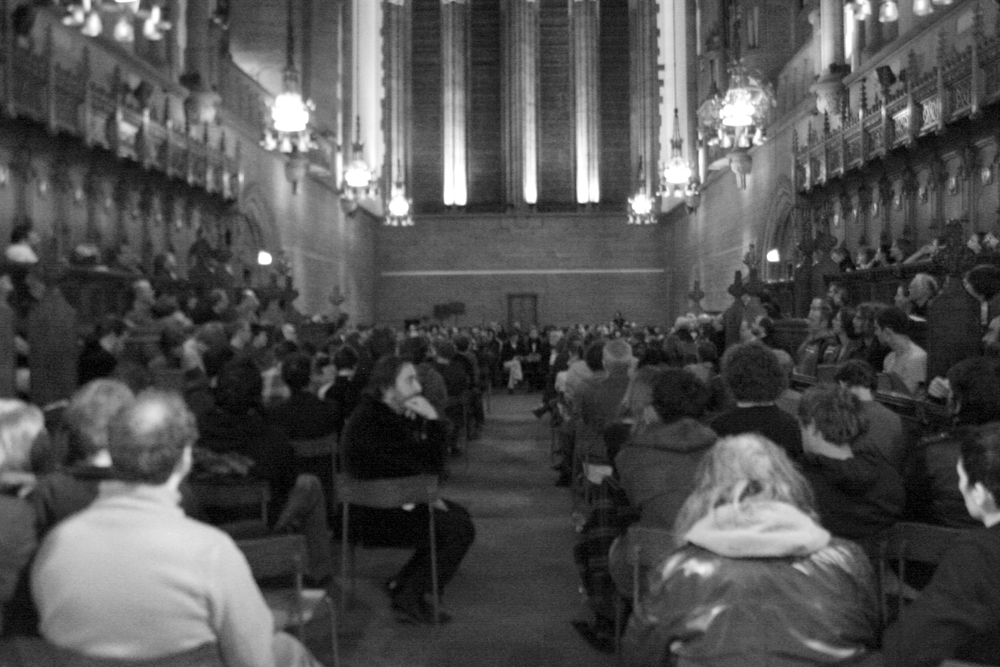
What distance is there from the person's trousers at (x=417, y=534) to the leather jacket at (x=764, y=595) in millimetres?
2904

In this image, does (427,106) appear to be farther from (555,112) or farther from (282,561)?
(282,561)

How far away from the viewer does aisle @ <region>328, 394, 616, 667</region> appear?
4.79 m

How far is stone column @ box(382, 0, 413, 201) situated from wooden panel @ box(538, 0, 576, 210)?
405 centimetres

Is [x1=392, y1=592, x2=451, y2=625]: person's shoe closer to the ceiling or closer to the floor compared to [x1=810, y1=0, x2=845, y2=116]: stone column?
closer to the floor

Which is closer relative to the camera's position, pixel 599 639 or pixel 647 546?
pixel 647 546

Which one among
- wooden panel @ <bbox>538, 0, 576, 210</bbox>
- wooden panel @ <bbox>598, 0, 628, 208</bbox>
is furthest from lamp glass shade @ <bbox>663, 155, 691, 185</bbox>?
wooden panel @ <bbox>538, 0, 576, 210</bbox>

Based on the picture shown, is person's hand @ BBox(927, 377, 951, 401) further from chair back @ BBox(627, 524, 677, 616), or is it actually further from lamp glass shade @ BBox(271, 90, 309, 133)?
lamp glass shade @ BBox(271, 90, 309, 133)

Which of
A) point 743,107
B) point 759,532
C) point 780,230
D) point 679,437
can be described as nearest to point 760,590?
point 759,532

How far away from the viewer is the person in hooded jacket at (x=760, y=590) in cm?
249

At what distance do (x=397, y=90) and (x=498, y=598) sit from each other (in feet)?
96.3

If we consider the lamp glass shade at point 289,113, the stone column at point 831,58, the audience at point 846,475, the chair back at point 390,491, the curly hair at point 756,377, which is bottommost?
the chair back at point 390,491

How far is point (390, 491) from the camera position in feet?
16.0

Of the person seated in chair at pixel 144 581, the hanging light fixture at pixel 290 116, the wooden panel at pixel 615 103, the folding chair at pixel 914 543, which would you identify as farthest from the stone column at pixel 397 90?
the person seated in chair at pixel 144 581

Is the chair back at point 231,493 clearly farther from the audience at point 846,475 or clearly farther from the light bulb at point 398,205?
the light bulb at point 398,205
